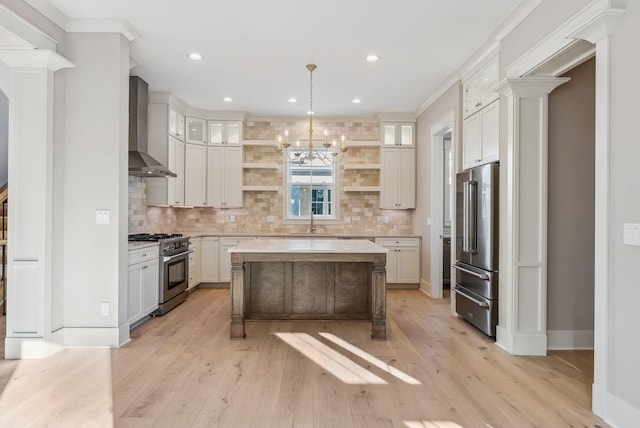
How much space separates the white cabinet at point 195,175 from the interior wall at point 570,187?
4.92 metres

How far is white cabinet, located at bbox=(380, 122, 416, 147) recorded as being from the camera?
635cm

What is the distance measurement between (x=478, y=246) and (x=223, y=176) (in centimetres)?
419

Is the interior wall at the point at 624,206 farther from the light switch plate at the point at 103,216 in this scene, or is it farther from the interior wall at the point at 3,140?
the interior wall at the point at 3,140

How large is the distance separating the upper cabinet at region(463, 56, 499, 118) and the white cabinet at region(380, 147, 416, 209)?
6.29 ft

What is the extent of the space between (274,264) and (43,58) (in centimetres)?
280

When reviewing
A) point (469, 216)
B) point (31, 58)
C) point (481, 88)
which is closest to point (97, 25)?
point (31, 58)

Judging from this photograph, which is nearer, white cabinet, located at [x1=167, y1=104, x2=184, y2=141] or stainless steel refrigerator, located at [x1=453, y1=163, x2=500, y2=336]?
stainless steel refrigerator, located at [x1=453, y1=163, x2=500, y2=336]

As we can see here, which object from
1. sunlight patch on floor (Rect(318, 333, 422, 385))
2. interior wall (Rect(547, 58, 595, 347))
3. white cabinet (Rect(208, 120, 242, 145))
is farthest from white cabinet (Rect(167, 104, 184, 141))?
interior wall (Rect(547, 58, 595, 347))

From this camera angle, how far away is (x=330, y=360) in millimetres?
3156

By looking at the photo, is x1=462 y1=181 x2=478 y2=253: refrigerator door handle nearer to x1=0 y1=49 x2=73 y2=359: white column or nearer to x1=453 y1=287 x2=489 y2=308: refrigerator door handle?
x1=453 y1=287 x2=489 y2=308: refrigerator door handle

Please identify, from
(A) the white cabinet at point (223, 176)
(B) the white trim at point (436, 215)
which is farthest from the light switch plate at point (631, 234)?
(A) the white cabinet at point (223, 176)

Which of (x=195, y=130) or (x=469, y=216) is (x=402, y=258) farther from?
(x=195, y=130)

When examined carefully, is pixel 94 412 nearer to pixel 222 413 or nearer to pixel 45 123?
pixel 222 413

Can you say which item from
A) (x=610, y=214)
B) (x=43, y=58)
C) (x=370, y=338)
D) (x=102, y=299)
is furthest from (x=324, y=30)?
(x=102, y=299)
